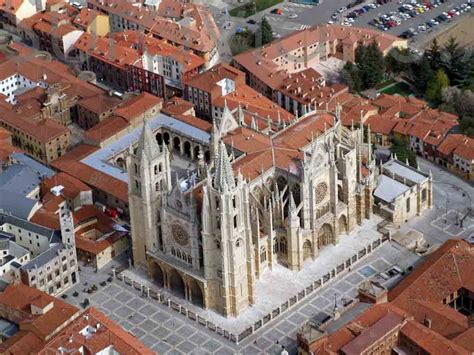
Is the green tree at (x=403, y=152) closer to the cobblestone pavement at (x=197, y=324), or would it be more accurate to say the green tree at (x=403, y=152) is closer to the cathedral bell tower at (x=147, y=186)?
the cobblestone pavement at (x=197, y=324)

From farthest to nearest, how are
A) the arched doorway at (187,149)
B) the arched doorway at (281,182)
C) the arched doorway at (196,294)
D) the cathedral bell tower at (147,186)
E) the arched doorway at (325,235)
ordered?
the arched doorway at (187,149) → the arched doorway at (325,235) → the arched doorway at (281,182) → the arched doorway at (196,294) → the cathedral bell tower at (147,186)

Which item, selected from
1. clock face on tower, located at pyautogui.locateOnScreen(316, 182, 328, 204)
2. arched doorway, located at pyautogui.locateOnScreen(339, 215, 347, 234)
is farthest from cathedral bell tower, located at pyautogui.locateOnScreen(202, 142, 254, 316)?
arched doorway, located at pyautogui.locateOnScreen(339, 215, 347, 234)

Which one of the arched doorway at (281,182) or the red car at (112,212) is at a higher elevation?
the arched doorway at (281,182)

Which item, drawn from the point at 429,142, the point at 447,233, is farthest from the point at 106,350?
the point at 429,142

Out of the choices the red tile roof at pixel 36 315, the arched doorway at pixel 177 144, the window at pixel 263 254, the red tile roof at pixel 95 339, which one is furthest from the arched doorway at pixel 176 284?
the arched doorway at pixel 177 144

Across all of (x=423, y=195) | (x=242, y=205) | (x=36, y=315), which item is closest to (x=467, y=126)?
(x=423, y=195)

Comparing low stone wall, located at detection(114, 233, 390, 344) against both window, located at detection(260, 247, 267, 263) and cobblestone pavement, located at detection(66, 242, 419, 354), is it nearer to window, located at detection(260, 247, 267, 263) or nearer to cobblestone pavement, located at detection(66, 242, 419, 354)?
cobblestone pavement, located at detection(66, 242, 419, 354)

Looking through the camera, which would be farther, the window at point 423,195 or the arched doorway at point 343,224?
the window at point 423,195
